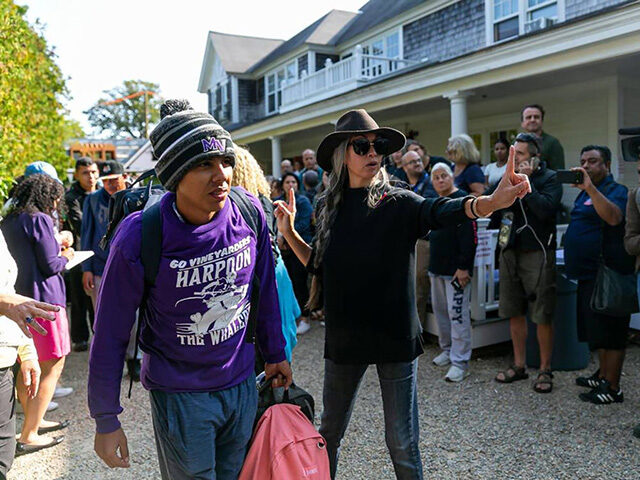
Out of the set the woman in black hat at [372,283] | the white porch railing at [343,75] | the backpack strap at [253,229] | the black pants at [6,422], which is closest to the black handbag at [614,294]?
the woman in black hat at [372,283]

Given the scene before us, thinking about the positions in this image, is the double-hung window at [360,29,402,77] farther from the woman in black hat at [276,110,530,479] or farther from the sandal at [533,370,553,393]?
the woman in black hat at [276,110,530,479]

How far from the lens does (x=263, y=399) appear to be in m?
2.23

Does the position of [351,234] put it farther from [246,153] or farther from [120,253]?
[120,253]

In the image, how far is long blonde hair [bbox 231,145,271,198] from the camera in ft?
10.2

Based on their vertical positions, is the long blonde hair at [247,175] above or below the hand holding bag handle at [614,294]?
above

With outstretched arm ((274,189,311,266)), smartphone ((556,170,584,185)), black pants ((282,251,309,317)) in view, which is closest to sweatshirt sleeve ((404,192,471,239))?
outstretched arm ((274,189,311,266))

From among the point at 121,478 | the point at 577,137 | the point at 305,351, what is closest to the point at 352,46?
the point at 577,137

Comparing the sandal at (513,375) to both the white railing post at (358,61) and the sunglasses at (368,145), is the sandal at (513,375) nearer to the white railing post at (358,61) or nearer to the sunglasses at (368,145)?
the sunglasses at (368,145)

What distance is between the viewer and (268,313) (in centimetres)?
223

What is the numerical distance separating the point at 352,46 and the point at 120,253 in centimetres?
1823

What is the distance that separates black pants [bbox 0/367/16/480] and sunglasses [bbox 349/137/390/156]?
1917 mm

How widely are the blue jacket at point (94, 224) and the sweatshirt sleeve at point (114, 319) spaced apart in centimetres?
387


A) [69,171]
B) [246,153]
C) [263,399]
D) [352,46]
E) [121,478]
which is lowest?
[121,478]

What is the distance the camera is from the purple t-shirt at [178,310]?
178 cm
